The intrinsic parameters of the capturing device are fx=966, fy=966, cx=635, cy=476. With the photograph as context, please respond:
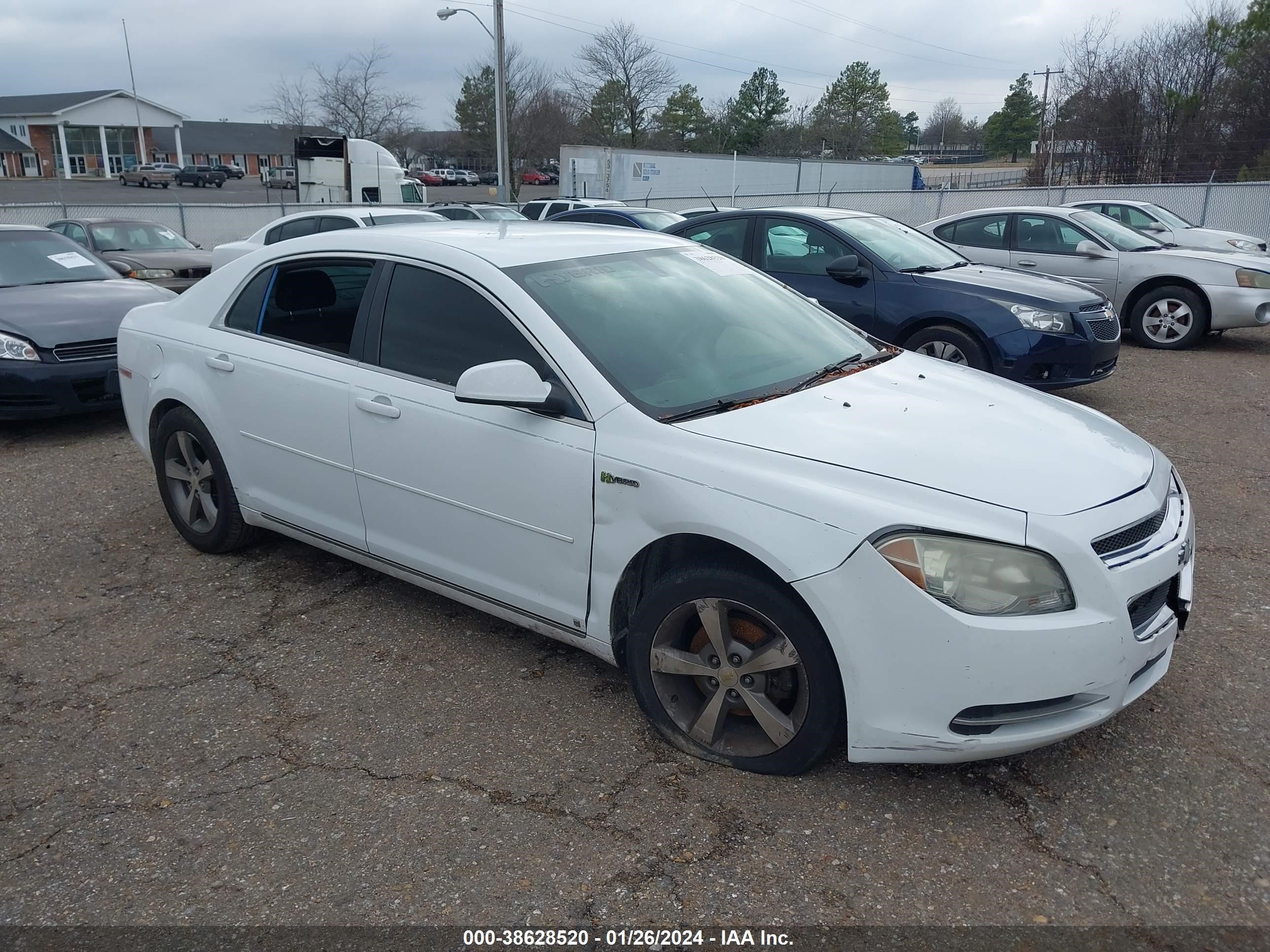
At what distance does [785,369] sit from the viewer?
11.8 feet

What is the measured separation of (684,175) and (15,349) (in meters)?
28.6

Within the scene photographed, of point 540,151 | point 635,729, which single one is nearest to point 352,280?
point 635,729

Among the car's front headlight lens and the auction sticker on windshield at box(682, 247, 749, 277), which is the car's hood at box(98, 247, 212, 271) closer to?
the auction sticker on windshield at box(682, 247, 749, 277)

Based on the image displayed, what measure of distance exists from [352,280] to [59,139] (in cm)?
8794

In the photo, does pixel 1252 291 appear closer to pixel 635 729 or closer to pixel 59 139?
pixel 635 729

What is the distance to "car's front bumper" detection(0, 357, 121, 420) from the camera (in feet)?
22.5

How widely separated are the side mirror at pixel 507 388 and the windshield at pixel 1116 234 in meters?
9.63

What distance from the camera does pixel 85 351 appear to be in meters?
7.15

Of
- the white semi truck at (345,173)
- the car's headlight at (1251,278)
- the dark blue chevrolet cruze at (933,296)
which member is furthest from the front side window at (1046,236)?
the white semi truck at (345,173)

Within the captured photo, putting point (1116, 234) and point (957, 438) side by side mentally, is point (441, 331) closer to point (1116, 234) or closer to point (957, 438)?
point (957, 438)

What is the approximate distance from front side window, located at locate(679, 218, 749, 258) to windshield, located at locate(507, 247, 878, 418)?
14.0 feet

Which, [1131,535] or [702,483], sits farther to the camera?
[702,483]

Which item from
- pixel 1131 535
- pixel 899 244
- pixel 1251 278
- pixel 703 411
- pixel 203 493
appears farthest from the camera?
pixel 1251 278

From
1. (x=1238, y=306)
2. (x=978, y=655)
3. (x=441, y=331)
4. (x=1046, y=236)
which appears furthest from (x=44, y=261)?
(x=1238, y=306)
